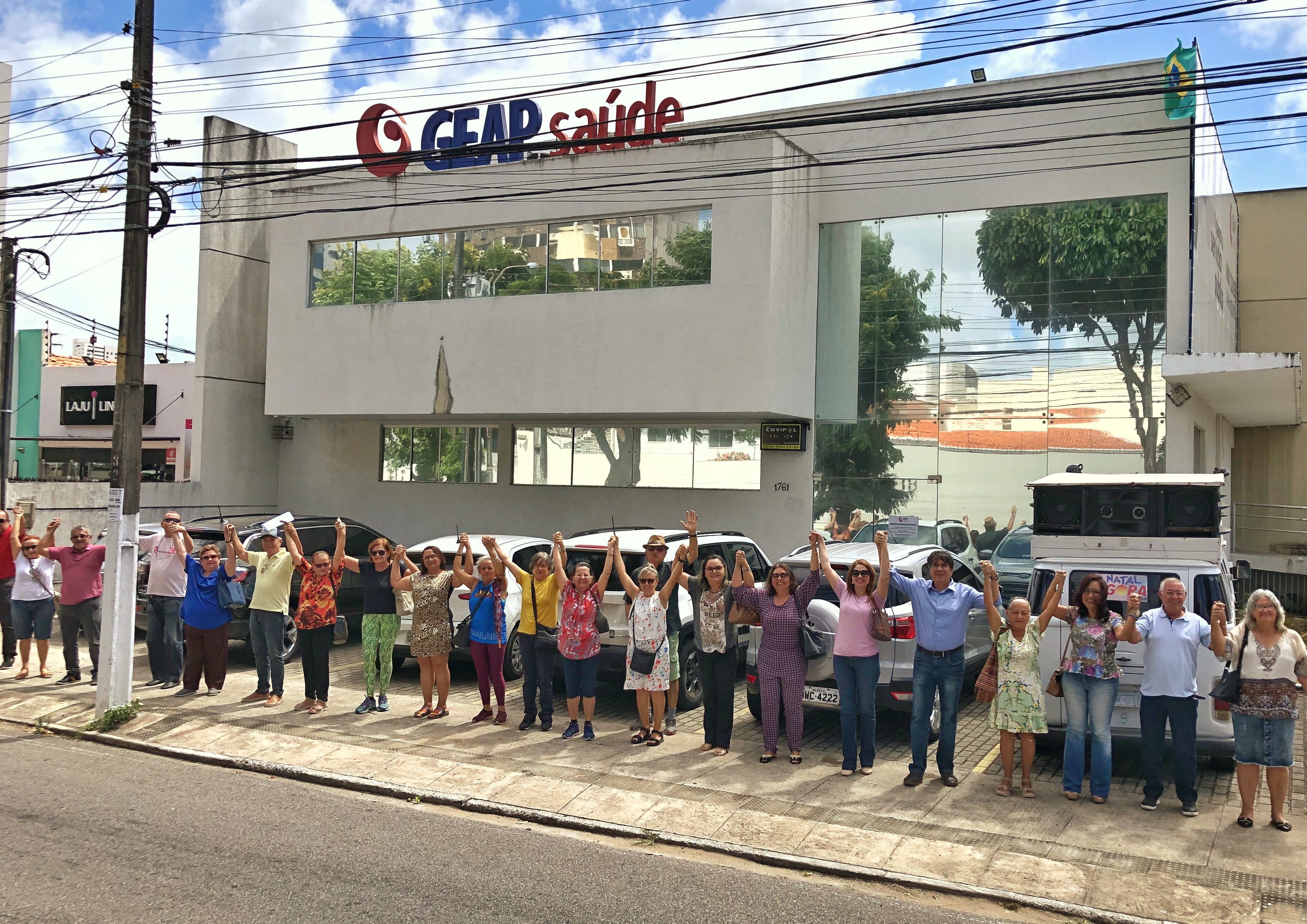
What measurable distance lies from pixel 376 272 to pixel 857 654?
1398 cm

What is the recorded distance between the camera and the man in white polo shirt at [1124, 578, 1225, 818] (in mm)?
7426

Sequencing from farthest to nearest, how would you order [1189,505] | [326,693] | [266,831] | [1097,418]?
[1097,418], [326,693], [1189,505], [266,831]

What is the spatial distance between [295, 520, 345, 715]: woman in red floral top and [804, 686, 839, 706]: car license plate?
466 cm

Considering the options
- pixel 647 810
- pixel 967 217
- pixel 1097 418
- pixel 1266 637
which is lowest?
pixel 647 810

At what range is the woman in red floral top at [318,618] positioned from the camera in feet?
33.9

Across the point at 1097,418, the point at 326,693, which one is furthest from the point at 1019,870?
the point at 1097,418

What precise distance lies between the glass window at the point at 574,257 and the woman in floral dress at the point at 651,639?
9146mm

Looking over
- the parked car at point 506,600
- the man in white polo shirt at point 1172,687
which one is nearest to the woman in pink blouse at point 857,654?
the man in white polo shirt at point 1172,687

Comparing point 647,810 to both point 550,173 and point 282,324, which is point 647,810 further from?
point 282,324

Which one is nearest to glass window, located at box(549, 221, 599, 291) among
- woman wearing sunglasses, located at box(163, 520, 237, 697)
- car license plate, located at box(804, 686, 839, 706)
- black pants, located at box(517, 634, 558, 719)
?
woman wearing sunglasses, located at box(163, 520, 237, 697)

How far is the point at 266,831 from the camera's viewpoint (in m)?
6.98

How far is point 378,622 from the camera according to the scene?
412 inches

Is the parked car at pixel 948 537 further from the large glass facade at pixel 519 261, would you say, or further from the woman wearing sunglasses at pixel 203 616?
the woman wearing sunglasses at pixel 203 616

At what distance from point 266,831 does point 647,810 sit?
8.54 ft
